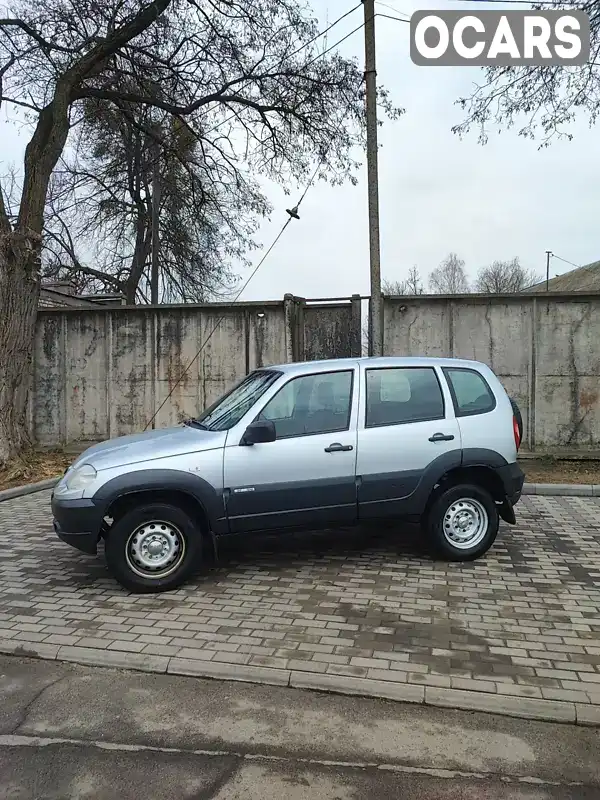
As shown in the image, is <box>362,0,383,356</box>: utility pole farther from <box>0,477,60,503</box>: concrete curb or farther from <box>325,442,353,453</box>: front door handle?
<box>0,477,60,503</box>: concrete curb

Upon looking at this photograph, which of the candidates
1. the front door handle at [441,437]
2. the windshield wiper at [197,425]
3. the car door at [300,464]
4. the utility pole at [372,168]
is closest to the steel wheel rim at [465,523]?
the front door handle at [441,437]

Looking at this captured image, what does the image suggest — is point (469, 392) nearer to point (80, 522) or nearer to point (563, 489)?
point (80, 522)

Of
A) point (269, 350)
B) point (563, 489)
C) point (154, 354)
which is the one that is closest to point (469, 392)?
point (563, 489)

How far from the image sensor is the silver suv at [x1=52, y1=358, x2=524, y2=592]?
4.95 meters

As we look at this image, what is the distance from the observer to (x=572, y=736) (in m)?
3.15

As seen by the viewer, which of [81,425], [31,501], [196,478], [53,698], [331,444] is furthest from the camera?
[81,425]

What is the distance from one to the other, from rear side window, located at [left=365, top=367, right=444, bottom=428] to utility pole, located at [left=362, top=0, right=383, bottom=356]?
4.26 metres

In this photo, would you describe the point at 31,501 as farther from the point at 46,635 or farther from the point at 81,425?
the point at 46,635

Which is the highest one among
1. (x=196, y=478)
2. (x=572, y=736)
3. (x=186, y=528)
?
(x=196, y=478)

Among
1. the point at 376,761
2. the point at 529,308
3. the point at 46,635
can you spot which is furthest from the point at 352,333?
the point at 376,761

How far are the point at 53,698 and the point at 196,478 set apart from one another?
188 cm

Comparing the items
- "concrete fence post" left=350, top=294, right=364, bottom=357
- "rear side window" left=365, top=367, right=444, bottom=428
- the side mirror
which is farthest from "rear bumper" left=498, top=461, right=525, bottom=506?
"concrete fence post" left=350, top=294, right=364, bottom=357

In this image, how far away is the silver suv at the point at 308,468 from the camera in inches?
195

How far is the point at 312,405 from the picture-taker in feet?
17.9
